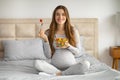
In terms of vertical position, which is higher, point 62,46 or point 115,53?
point 62,46

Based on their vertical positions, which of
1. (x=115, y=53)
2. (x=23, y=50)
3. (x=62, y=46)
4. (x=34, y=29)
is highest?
(x=34, y=29)

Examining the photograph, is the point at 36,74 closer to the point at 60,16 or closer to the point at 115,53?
the point at 60,16

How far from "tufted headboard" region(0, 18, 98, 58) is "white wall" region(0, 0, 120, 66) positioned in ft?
0.47

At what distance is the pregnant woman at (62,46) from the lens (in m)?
2.58

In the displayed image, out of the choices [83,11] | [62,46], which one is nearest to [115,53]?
[83,11]

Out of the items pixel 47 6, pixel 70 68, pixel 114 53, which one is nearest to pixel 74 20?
pixel 47 6

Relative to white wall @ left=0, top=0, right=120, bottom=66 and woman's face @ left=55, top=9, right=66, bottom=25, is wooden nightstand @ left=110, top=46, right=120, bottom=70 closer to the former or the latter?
white wall @ left=0, top=0, right=120, bottom=66

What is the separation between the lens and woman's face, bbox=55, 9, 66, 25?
2.98 metres

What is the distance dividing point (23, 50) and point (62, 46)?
1.07m

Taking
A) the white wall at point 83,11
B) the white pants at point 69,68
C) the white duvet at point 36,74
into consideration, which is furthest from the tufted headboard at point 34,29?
the white pants at point 69,68

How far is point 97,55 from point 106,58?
0.75 feet

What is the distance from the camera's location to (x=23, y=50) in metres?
3.71

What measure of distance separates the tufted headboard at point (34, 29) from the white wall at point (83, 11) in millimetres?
143

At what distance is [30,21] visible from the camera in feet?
13.5
